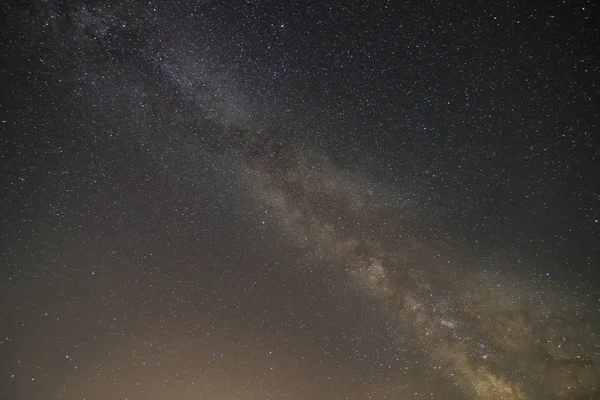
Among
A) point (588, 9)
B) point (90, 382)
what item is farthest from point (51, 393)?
point (588, 9)

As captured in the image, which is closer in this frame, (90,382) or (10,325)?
(10,325)

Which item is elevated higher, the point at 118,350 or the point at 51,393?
the point at 118,350

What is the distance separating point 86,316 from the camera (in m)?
3.79

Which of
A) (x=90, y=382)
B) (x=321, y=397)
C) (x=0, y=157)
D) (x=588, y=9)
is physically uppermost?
(x=588, y=9)

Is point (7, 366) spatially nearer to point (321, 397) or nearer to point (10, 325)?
point (10, 325)

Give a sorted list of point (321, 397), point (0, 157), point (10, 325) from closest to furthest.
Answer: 1. point (0, 157)
2. point (10, 325)
3. point (321, 397)

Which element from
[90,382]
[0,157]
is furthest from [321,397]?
[0,157]

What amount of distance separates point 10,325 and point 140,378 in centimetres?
214

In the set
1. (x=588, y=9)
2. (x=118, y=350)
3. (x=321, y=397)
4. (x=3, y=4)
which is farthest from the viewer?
(x=321, y=397)

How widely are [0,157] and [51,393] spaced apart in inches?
155

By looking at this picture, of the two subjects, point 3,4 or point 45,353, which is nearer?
point 3,4

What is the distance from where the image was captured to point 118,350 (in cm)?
393

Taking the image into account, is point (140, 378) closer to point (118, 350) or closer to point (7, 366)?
point (118, 350)

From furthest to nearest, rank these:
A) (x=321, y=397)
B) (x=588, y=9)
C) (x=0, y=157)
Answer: (x=321, y=397) < (x=0, y=157) < (x=588, y=9)
